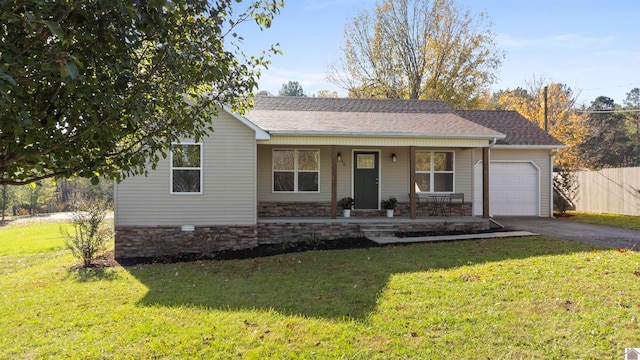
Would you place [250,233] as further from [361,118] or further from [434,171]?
[434,171]

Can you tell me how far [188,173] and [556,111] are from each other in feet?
82.2

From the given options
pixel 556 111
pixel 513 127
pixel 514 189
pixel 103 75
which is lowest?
pixel 514 189

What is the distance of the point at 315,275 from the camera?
7219 mm

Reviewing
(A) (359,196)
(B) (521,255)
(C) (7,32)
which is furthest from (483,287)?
(A) (359,196)

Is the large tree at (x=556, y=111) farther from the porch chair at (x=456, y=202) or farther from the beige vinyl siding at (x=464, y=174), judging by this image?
the porch chair at (x=456, y=202)

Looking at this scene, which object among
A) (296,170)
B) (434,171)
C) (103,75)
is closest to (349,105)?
(296,170)

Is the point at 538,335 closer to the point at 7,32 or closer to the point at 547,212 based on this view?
the point at 7,32

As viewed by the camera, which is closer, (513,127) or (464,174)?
(464,174)

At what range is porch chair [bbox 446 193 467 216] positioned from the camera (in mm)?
12742

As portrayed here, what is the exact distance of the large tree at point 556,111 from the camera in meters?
23.8

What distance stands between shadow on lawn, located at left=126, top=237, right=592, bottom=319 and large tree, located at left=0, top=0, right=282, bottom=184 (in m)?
3.22

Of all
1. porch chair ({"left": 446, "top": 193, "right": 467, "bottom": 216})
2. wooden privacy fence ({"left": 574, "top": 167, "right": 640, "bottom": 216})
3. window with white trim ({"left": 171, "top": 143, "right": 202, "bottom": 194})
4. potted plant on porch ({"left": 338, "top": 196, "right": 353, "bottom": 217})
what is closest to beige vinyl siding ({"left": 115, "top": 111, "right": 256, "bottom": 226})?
window with white trim ({"left": 171, "top": 143, "right": 202, "bottom": 194})

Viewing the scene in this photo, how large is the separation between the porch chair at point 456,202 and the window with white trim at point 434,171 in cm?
33

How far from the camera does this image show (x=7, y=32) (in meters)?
2.22
